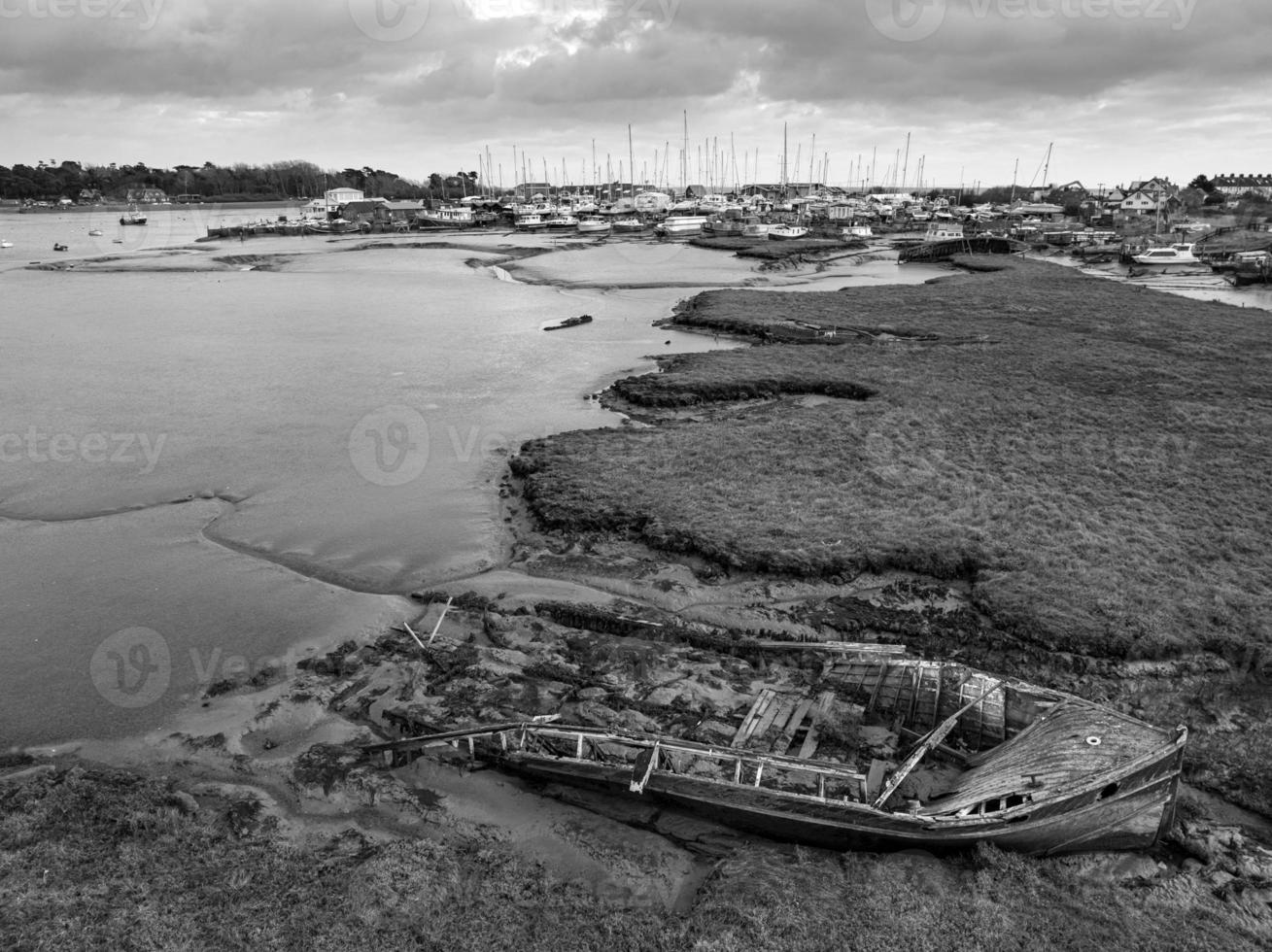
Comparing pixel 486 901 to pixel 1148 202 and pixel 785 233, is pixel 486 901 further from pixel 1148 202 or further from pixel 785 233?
pixel 1148 202

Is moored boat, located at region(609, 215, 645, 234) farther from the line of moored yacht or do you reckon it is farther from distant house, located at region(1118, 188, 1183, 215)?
distant house, located at region(1118, 188, 1183, 215)


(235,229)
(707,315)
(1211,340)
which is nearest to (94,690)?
(707,315)

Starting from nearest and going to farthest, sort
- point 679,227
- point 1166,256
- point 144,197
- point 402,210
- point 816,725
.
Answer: point 816,725, point 1166,256, point 679,227, point 402,210, point 144,197

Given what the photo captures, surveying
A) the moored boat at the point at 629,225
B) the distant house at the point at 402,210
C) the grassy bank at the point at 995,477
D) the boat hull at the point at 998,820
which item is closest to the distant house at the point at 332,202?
the distant house at the point at 402,210

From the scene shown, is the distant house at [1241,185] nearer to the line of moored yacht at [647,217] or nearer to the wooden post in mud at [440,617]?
the line of moored yacht at [647,217]

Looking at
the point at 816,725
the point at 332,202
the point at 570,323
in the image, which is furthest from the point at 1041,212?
the point at 816,725

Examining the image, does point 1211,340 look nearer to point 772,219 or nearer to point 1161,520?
point 1161,520

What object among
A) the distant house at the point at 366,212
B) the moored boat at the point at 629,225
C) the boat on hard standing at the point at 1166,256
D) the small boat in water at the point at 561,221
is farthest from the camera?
the distant house at the point at 366,212
